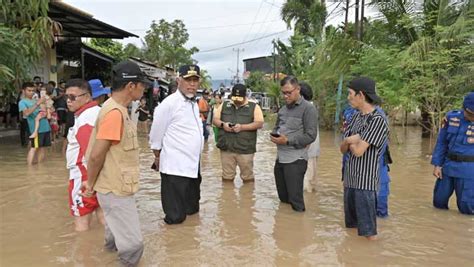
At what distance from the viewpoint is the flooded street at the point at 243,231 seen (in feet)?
14.1

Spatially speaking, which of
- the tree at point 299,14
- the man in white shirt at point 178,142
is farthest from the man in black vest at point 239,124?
the tree at point 299,14

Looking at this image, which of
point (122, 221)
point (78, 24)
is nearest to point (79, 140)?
point (122, 221)

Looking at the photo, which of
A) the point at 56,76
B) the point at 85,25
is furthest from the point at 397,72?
the point at 56,76

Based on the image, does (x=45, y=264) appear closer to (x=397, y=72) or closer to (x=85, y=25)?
(x=397, y=72)

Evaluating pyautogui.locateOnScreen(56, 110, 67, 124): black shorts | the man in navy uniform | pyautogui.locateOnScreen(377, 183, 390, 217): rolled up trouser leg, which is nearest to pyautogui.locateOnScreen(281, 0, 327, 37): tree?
pyautogui.locateOnScreen(56, 110, 67, 124): black shorts

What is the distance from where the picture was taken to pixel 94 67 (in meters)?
21.9

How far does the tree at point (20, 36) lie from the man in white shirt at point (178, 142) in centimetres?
511

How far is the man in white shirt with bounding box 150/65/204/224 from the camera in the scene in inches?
201

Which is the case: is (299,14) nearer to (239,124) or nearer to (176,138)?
(239,124)

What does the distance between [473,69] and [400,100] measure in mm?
1993

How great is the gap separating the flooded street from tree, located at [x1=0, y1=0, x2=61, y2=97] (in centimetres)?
277

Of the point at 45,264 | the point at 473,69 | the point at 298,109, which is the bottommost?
the point at 45,264

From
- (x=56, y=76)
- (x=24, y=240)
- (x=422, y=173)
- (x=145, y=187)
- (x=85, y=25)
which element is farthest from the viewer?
(x=56, y=76)

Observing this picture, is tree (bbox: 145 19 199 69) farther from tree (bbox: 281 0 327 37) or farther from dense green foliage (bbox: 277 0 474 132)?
dense green foliage (bbox: 277 0 474 132)
